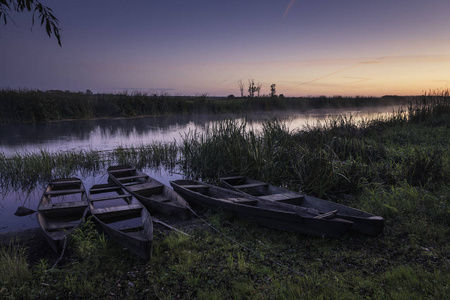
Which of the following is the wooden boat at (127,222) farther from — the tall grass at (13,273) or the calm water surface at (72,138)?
the calm water surface at (72,138)

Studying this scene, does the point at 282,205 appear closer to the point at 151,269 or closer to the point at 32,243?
the point at 151,269

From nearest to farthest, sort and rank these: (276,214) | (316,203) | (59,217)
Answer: (276,214)
(316,203)
(59,217)

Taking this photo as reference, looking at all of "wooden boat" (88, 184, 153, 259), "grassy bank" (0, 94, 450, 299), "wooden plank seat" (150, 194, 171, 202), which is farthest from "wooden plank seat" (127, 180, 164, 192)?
"grassy bank" (0, 94, 450, 299)


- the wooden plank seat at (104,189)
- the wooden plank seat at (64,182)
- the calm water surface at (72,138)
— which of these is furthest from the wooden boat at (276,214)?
the calm water surface at (72,138)

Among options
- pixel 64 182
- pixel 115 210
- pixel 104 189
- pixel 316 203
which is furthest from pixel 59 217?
pixel 316 203

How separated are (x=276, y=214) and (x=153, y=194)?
3563 mm

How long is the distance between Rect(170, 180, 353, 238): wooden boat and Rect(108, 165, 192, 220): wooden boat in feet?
1.36

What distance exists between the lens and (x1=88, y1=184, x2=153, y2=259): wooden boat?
4051mm

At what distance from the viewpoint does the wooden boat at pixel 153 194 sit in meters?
5.94

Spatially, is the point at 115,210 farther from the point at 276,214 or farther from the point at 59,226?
the point at 276,214

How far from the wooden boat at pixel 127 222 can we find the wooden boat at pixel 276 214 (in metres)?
1.40

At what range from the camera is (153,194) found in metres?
7.20

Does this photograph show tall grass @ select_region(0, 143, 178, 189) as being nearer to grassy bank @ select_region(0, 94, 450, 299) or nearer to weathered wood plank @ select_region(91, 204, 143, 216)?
weathered wood plank @ select_region(91, 204, 143, 216)

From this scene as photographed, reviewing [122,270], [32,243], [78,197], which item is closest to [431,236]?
[122,270]
